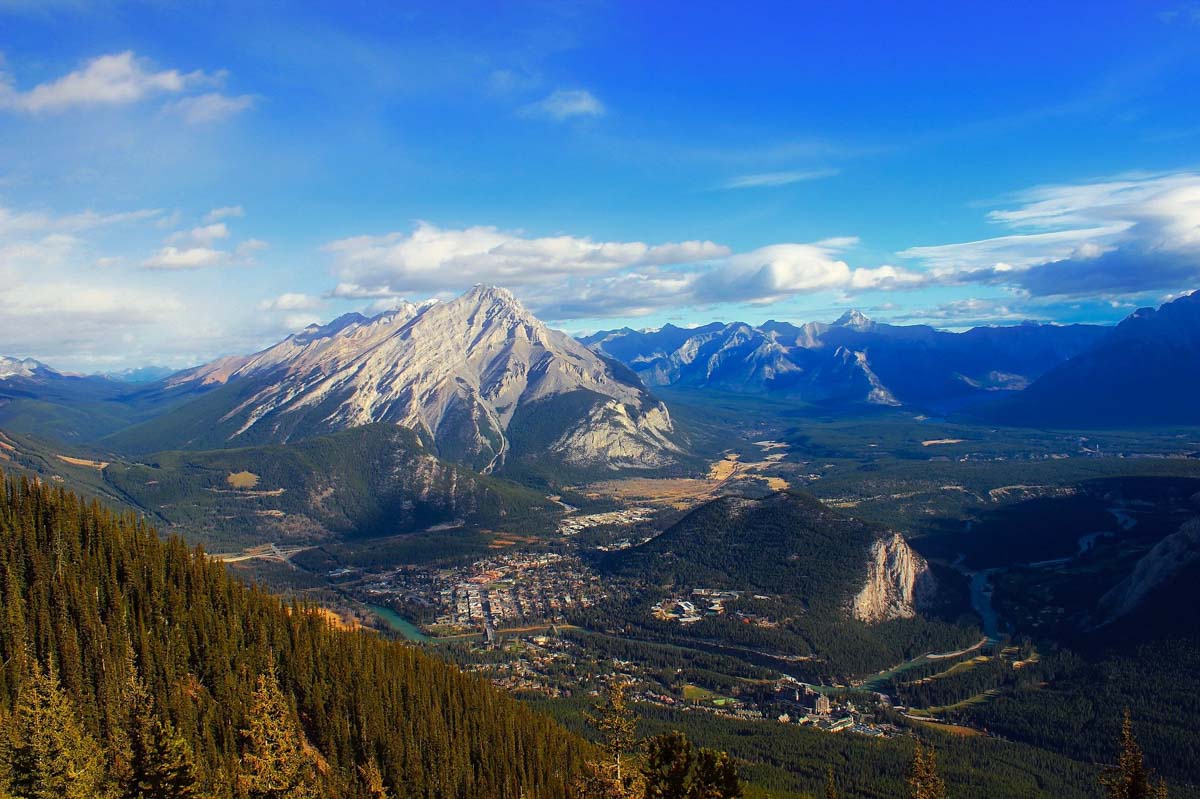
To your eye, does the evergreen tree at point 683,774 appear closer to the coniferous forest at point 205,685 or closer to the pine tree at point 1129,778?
the pine tree at point 1129,778

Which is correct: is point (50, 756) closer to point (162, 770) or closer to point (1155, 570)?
point (162, 770)

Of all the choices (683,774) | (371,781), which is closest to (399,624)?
(371,781)

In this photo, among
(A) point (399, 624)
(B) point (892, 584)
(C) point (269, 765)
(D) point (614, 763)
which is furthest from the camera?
(A) point (399, 624)

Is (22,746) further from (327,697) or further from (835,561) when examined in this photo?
(835,561)

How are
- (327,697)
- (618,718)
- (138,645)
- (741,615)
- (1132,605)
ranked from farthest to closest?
(741,615), (1132,605), (327,697), (138,645), (618,718)

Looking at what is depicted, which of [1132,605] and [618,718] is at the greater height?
[618,718]

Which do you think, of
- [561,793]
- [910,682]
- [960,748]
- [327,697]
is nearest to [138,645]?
[327,697]
